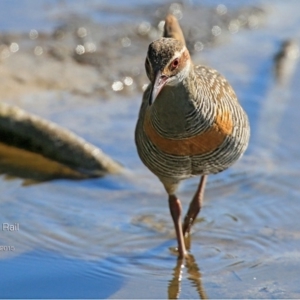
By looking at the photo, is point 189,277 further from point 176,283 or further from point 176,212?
point 176,212

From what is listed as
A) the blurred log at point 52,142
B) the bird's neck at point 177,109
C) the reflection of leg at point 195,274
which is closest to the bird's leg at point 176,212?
the reflection of leg at point 195,274

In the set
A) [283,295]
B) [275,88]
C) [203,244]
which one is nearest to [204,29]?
[275,88]

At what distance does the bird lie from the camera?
218 inches

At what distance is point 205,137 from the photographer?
5984 millimetres

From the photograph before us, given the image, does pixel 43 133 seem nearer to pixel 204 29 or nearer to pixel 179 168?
pixel 179 168

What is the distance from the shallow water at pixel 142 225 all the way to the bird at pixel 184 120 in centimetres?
72

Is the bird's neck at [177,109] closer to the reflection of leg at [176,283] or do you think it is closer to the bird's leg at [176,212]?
the bird's leg at [176,212]

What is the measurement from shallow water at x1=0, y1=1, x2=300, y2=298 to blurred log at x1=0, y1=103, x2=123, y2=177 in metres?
0.17

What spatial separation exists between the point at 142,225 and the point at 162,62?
2094 millimetres

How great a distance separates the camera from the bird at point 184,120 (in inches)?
218

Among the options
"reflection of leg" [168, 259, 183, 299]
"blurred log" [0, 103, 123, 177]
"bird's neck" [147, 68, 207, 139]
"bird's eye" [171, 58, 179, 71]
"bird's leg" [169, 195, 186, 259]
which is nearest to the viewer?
"bird's eye" [171, 58, 179, 71]

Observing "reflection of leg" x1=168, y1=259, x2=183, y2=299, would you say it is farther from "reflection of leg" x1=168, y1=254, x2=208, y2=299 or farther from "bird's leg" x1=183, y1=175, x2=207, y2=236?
"bird's leg" x1=183, y1=175, x2=207, y2=236

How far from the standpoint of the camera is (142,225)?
7191 mm

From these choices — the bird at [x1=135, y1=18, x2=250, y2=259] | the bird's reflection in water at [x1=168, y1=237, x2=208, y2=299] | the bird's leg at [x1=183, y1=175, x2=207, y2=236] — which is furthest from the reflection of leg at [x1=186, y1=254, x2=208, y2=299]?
the bird at [x1=135, y1=18, x2=250, y2=259]
